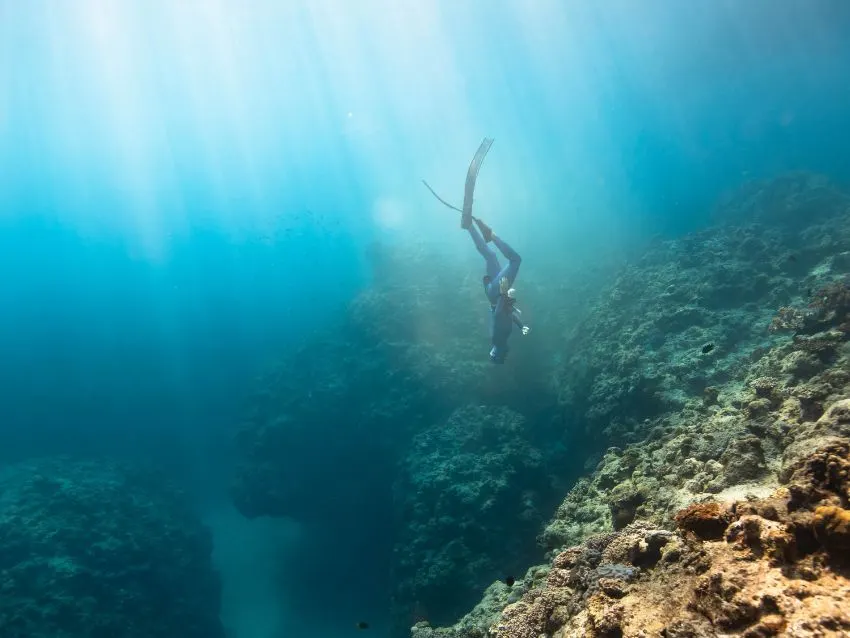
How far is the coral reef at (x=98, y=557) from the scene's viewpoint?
1501 centimetres

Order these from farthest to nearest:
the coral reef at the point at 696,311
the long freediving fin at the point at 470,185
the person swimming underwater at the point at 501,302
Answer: the long freediving fin at the point at 470,185, the person swimming underwater at the point at 501,302, the coral reef at the point at 696,311

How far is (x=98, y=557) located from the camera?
1697 cm

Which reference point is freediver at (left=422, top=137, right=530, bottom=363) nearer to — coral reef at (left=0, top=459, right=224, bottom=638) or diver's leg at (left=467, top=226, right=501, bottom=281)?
diver's leg at (left=467, top=226, right=501, bottom=281)

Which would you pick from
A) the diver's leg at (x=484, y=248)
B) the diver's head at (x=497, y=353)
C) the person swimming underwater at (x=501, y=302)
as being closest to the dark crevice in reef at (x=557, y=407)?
the diver's head at (x=497, y=353)

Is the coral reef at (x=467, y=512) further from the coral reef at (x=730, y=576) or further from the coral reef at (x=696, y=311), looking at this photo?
the coral reef at (x=730, y=576)

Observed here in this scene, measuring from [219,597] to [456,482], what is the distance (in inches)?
626

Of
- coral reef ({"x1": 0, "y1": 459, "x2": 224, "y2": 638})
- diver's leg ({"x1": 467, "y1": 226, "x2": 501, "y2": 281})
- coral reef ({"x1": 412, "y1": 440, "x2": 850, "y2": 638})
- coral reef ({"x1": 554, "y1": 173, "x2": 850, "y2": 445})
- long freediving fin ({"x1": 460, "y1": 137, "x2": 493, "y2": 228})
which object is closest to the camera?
coral reef ({"x1": 412, "y1": 440, "x2": 850, "y2": 638})

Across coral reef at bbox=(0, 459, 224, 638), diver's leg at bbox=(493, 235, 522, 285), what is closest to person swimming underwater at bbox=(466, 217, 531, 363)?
Answer: diver's leg at bbox=(493, 235, 522, 285)

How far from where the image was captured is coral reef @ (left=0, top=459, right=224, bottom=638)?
15.0 meters

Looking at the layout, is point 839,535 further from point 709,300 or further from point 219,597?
point 219,597

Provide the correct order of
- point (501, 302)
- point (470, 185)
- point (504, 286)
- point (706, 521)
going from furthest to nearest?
point (470, 185), point (501, 302), point (504, 286), point (706, 521)

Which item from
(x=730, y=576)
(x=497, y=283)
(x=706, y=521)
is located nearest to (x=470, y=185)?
(x=497, y=283)

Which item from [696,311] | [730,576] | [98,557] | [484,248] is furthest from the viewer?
[98,557]

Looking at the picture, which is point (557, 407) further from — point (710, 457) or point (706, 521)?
point (706, 521)
